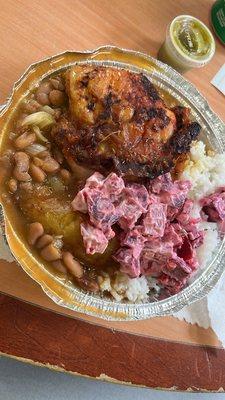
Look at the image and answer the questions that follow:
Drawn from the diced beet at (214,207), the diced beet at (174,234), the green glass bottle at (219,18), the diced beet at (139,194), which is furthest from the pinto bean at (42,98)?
the green glass bottle at (219,18)

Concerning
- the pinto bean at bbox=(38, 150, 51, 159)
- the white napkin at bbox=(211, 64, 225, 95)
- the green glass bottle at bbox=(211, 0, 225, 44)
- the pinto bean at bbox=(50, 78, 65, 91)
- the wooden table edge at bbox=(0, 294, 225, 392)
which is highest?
the green glass bottle at bbox=(211, 0, 225, 44)

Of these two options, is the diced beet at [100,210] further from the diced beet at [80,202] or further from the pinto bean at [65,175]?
the pinto bean at [65,175]

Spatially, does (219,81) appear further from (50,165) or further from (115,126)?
(50,165)

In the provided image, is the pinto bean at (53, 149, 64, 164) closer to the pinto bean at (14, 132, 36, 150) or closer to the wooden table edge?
the pinto bean at (14, 132, 36, 150)

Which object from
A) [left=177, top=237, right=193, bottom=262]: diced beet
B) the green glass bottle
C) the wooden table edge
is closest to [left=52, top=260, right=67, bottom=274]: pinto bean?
the wooden table edge

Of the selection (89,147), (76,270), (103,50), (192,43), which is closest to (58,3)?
(103,50)
